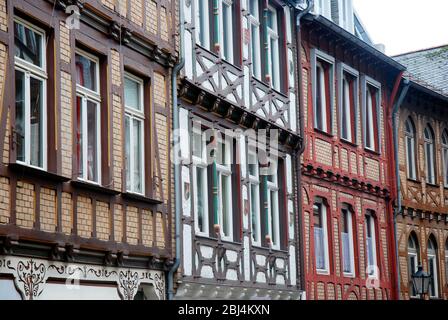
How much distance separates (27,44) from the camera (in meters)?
14.7

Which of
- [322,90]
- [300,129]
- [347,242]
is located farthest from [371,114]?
[300,129]

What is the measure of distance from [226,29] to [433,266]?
13.9m

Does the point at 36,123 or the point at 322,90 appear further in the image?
the point at 322,90

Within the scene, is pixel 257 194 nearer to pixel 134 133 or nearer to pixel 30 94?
pixel 134 133

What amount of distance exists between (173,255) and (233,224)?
3170 millimetres

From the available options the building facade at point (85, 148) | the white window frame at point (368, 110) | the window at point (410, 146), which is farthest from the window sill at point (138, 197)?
the window at point (410, 146)

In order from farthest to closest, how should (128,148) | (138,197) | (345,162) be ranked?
1. (345,162)
2. (128,148)
3. (138,197)

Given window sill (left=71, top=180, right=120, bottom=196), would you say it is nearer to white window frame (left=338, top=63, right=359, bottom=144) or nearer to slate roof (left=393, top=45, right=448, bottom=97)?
white window frame (left=338, top=63, right=359, bottom=144)

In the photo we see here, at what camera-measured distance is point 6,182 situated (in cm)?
1373

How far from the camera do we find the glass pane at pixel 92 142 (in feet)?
53.6

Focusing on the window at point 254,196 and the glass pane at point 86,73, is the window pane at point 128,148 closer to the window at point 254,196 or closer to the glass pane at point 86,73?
the glass pane at point 86,73

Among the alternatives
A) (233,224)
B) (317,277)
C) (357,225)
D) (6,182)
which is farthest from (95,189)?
(357,225)

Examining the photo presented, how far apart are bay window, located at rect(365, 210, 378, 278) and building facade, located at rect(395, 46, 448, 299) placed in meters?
1.45
